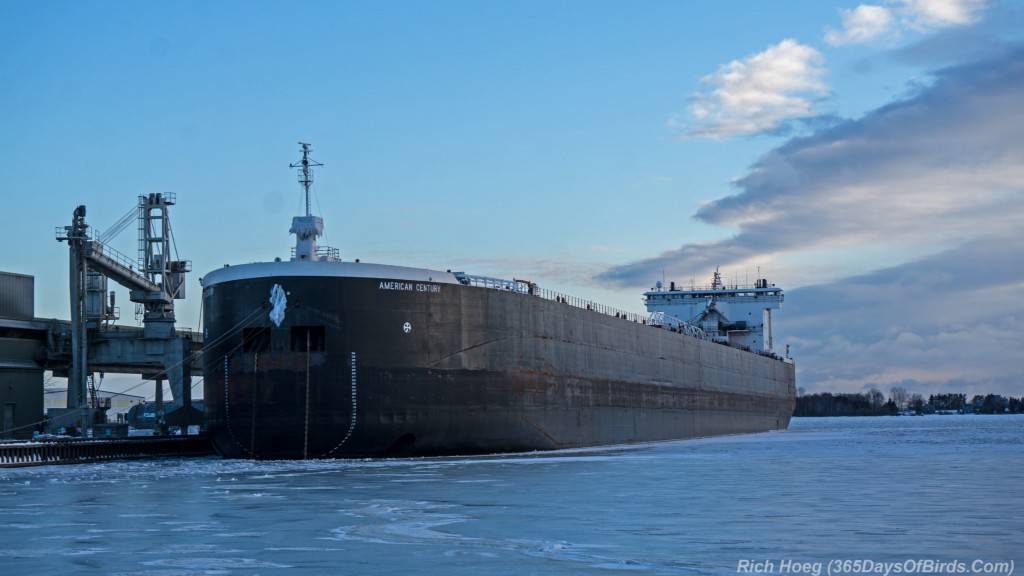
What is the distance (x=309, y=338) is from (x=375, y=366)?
1.80 metres

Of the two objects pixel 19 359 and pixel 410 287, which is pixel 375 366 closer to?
pixel 410 287

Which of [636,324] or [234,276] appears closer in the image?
[234,276]

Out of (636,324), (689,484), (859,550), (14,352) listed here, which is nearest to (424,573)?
(859,550)

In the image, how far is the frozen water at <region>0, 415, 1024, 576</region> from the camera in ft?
35.6

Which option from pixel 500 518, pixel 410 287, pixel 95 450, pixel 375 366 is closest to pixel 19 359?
pixel 95 450

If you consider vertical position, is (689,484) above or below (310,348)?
below

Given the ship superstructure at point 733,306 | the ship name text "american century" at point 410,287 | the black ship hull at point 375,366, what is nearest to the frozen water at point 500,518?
the black ship hull at point 375,366

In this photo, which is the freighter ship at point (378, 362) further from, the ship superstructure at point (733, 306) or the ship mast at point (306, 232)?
the ship superstructure at point (733, 306)

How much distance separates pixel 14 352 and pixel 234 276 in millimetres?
12498

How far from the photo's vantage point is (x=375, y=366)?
1089 inches

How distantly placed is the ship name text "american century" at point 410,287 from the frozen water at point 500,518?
17.2ft

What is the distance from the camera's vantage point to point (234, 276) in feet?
94.5

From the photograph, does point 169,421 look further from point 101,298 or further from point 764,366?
point 764,366

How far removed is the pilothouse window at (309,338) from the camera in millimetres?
27484
